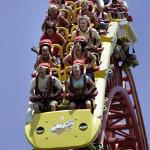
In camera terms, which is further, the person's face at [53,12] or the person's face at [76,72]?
the person's face at [53,12]

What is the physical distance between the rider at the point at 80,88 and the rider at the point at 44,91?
10.2 inches

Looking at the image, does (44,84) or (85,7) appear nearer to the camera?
(44,84)

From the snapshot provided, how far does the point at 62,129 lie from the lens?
39.9 feet

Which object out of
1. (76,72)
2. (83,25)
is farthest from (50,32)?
(76,72)

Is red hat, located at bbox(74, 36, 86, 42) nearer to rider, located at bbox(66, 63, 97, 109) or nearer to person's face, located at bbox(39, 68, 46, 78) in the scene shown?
rider, located at bbox(66, 63, 97, 109)

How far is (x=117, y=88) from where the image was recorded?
1586cm

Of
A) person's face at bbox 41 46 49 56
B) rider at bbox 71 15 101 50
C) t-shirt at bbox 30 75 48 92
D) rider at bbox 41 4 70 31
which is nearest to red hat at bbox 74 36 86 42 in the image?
person's face at bbox 41 46 49 56

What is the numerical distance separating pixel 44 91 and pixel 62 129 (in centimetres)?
81

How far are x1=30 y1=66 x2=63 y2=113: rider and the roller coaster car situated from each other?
0.81 ft

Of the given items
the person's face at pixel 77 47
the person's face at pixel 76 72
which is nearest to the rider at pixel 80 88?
the person's face at pixel 76 72

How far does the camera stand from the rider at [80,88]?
12391 millimetres

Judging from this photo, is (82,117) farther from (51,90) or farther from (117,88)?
(117,88)

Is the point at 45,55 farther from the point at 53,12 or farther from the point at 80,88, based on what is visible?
the point at 53,12

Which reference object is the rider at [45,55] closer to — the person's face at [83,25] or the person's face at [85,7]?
the person's face at [83,25]
